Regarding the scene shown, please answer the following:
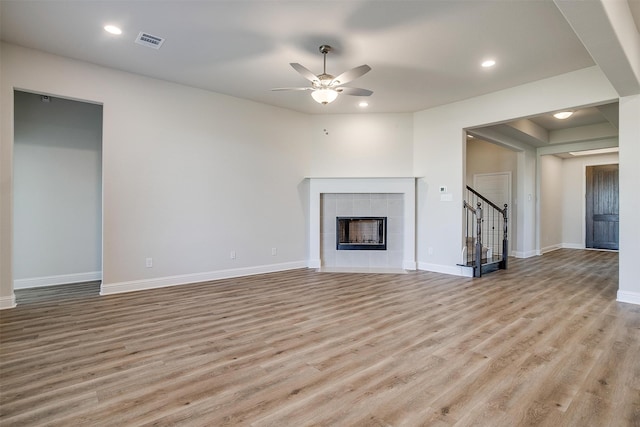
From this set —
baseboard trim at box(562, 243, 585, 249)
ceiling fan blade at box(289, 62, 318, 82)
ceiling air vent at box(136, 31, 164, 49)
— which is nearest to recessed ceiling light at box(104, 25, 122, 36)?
ceiling air vent at box(136, 31, 164, 49)

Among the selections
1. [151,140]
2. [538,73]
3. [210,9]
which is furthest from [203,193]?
[538,73]

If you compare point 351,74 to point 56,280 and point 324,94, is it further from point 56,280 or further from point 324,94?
point 56,280

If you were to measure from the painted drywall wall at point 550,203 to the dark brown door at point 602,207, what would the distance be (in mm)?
663

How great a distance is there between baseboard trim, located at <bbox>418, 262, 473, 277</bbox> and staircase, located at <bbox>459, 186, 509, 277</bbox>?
0.36 ft

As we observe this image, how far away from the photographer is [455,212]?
18.2ft

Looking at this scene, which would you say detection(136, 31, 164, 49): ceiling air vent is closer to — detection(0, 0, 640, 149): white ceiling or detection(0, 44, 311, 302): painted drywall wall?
detection(0, 0, 640, 149): white ceiling

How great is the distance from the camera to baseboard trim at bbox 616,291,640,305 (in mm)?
3789

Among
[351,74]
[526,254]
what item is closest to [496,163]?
[526,254]

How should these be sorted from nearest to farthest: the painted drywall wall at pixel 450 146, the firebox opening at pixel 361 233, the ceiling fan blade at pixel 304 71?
the ceiling fan blade at pixel 304 71 < the painted drywall wall at pixel 450 146 < the firebox opening at pixel 361 233

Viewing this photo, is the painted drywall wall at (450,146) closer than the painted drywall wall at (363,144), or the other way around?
the painted drywall wall at (450,146)

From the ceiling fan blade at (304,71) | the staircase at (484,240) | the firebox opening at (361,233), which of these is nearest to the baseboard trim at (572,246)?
the staircase at (484,240)

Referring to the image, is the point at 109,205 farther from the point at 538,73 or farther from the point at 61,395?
the point at 538,73

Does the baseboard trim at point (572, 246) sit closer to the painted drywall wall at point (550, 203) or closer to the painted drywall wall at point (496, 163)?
the painted drywall wall at point (550, 203)

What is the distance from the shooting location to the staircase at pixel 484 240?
5406 millimetres
